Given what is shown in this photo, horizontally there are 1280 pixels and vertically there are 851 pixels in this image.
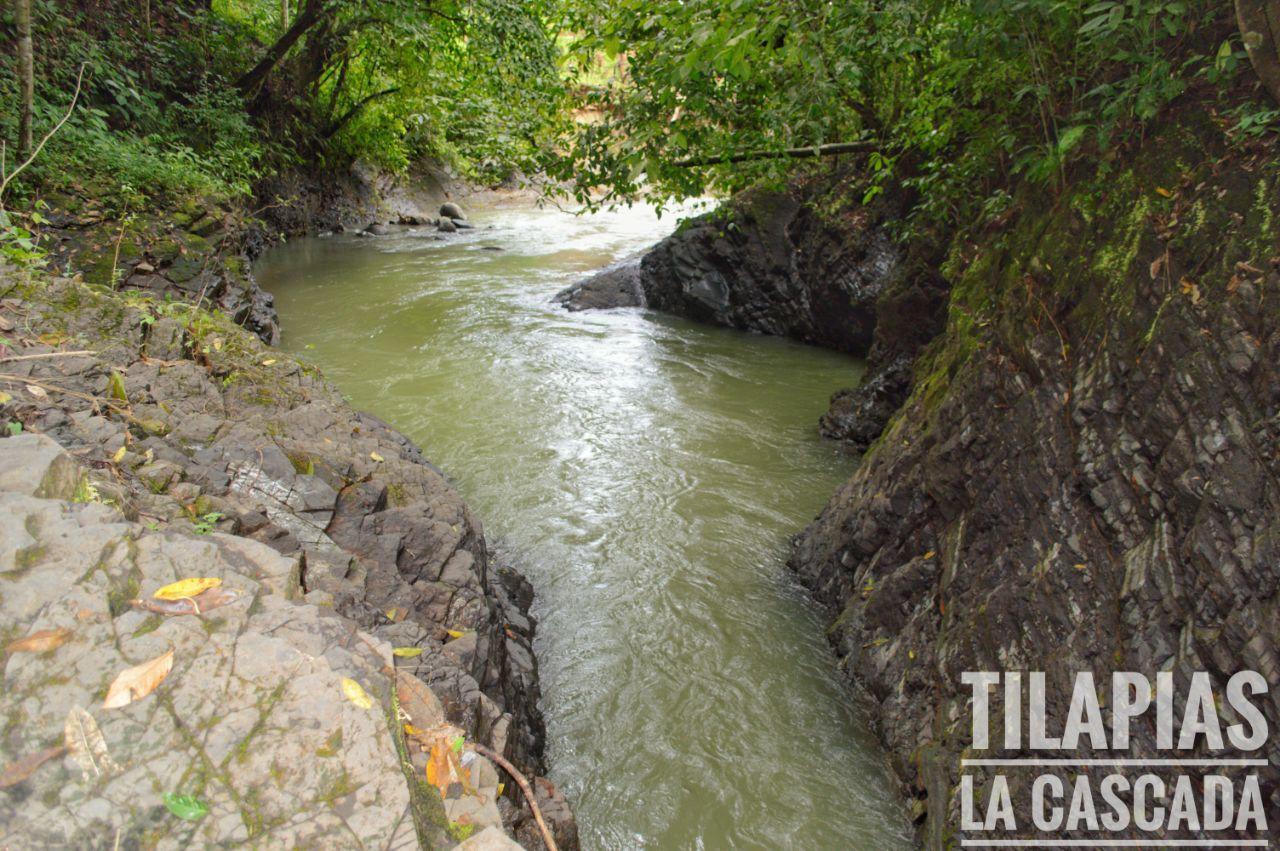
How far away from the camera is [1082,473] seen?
3223 mm

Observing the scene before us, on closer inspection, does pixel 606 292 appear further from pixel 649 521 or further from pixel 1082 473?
pixel 1082 473

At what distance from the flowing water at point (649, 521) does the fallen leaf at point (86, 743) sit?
236 cm

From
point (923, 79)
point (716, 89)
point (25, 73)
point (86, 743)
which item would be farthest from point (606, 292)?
point (86, 743)

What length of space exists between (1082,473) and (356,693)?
124 inches

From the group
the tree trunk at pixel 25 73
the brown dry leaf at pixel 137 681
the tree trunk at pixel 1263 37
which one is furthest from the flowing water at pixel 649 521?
the tree trunk at pixel 25 73

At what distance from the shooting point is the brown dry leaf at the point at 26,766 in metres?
1.68

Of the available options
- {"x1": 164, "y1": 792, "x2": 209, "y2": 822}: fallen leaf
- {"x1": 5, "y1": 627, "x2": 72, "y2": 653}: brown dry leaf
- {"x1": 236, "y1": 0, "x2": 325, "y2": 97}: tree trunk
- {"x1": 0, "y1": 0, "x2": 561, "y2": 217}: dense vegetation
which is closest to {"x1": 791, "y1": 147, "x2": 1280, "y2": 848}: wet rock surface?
{"x1": 164, "y1": 792, "x2": 209, "y2": 822}: fallen leaf

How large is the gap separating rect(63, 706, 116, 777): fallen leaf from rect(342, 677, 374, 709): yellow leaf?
1.85 feet

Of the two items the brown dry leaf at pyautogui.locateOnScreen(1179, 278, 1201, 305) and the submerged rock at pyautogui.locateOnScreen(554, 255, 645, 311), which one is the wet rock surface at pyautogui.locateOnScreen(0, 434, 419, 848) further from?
the submerged rock at pyautogui.locateOnScreen(554, 255, 645, 311)

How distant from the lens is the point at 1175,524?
108 inches

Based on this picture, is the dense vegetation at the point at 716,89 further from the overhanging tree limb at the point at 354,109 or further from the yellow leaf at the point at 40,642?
the overhanging tree limb at the point at 354,109

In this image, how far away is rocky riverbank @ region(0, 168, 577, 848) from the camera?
5.97 feet

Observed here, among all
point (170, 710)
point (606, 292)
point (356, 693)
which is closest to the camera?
A: point (170, 710)

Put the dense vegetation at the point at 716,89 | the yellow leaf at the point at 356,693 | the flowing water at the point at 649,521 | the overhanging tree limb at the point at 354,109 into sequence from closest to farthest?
the yellow leaf at the point at 356,693 → the dense vegetation at the point at 716,89 → the flowing water at the point at 649,521 → the overhanging tree limb at the point at 354,109
